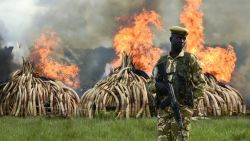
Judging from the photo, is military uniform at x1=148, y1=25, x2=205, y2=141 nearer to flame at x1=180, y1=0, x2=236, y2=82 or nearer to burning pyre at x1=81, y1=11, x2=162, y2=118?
burning pyre at x1=81, y1=11, x2=162, y2=118

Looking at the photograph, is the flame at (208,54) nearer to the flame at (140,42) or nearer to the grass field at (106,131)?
the flame at (140,42)

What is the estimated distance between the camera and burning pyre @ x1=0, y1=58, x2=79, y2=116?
20719 mm

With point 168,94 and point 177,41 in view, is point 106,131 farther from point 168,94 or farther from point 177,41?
point 177,41

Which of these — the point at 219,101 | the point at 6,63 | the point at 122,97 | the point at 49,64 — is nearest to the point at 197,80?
the point at 122,97

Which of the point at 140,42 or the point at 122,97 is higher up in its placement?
the point at 140,42

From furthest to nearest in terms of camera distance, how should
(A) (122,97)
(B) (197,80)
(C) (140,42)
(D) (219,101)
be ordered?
(C) (140,42) → (D) (219,101) → (A) (122,97) → (B) (197,80)

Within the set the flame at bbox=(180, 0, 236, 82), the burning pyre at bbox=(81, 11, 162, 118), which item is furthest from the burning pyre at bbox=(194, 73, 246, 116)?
the burning pyre at bbox=(81, 11, 162, 118)

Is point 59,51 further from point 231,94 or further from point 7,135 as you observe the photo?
point 7,135

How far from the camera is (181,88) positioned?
9.56m

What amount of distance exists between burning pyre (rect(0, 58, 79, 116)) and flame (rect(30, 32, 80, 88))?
331 cm

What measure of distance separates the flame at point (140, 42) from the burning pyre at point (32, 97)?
257cm

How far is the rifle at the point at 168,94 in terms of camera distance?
937 centimetres

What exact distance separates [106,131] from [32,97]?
6.99 meters

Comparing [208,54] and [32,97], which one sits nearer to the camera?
[32,97]
